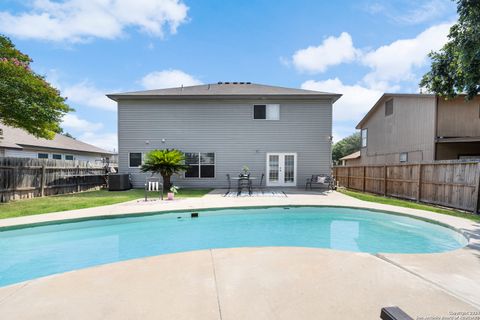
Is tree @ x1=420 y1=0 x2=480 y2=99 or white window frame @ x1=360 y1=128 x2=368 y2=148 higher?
tree @ x1=420 y1=0 x2=480 y2=99

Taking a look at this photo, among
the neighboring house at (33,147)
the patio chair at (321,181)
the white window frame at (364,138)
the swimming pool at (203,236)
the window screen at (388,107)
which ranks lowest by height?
the swimming pool at (203,236)

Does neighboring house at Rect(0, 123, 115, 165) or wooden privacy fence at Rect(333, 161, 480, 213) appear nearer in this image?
wooden privacy fence at Rect(333, 161, 480, 213)

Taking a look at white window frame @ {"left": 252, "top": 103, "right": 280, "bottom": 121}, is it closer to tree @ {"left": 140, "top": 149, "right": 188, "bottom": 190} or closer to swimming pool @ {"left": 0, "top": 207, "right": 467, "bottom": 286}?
tree @ {"left": 140, "top": 149, "right": 188, "bottom": 190}

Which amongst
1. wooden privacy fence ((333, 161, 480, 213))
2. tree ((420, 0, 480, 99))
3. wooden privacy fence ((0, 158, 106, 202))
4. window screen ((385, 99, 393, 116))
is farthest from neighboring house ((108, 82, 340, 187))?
window screen ((385, 99, 393, 116))

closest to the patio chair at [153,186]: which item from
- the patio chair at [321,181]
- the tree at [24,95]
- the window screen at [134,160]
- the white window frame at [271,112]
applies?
the window screen at [134,160]

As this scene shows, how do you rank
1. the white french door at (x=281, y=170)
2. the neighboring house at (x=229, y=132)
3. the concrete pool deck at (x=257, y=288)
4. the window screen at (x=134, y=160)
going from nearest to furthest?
1. the concrete pool deck at (x=257, y=288)
2. the neighboring house at (x=229, y=132)
3. the white french door at (x=281, y=170)
4. the window screen at (x=134, y=160)

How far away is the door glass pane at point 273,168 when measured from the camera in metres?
12.0

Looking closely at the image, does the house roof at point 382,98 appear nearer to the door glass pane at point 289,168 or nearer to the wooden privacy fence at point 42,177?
the door glass pane at point 289,168

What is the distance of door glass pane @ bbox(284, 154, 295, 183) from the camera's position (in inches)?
470

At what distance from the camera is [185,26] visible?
10461 mm

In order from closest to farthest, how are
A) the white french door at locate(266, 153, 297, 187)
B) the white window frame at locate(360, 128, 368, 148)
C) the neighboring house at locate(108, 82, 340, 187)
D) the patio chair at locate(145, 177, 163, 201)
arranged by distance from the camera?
the patio chair at locate(145, 177, 163, 201), the neighboring house at locate(108, 82, 340, 187), the white french door at locate(266, 153, 297, 187), the white window frame at locate(360, 128, 368, 148)

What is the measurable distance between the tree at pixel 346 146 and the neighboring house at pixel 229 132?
95.2ft

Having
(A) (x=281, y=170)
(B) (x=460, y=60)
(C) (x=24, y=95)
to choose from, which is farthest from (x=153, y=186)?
(B) (x=460, y=60)

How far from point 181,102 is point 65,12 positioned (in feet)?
18.1
